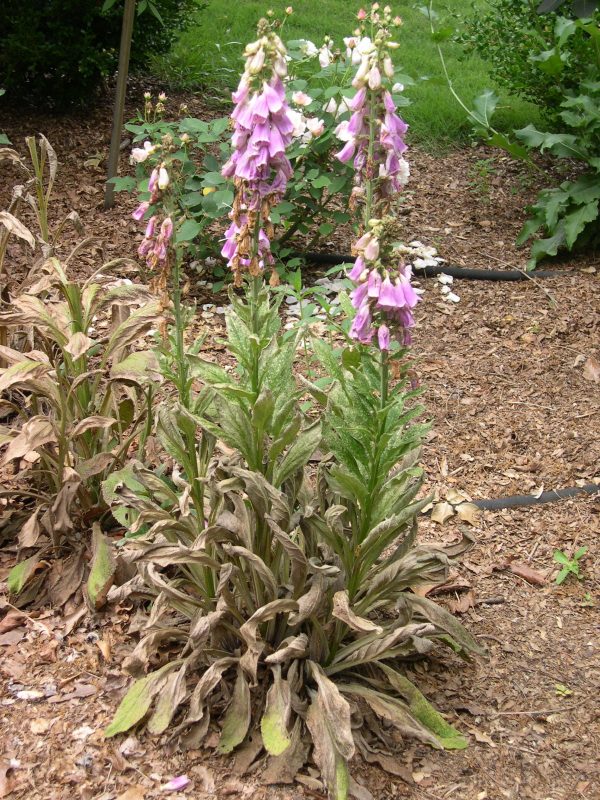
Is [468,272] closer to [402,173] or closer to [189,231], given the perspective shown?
[189,231]

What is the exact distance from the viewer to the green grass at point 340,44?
20.8ft

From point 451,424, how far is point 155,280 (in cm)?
192

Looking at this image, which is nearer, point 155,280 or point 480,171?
point 155,280

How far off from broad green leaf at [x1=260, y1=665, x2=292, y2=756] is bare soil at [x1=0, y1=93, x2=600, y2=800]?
0.55ft

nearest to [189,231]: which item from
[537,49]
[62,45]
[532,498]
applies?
[532,498]

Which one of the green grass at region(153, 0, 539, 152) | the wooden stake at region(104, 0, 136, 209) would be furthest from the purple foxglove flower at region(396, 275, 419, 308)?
the green grass at region(153, 0, 539, 152)

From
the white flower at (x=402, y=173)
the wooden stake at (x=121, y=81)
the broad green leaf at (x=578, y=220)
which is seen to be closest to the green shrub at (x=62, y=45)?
the wooden stake at (x=121, y=81)

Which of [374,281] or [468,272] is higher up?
[374,281]

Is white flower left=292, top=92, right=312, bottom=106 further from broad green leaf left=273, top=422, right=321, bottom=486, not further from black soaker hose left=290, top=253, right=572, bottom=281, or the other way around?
broad green leaf left=273, top=422, right=321, bottom=486

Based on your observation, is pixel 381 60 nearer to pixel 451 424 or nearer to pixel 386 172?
pixel 386 172

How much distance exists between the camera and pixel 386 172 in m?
2.35

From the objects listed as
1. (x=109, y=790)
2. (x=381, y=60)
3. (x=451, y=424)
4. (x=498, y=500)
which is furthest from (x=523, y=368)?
(x=109, y=790)

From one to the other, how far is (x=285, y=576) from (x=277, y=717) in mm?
440

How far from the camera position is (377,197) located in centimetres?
255
